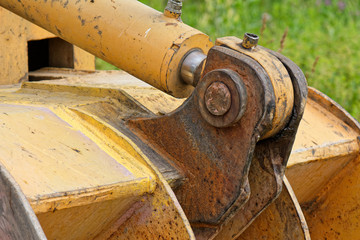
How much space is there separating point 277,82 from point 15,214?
0.78m

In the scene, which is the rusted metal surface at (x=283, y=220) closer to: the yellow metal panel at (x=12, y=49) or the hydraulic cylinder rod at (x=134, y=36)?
the hydraulic cylinder rod at (x=134, y=36)

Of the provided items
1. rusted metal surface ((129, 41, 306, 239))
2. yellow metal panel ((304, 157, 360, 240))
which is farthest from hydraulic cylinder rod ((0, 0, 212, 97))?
yellow metal panel ((304, 157, 360, 240))

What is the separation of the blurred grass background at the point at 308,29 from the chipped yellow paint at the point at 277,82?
7.52 feet

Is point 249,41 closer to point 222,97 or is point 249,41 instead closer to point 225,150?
point 222,97

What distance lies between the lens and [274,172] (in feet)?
5.74

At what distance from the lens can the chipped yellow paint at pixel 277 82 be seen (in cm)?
159

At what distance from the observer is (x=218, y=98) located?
160cm

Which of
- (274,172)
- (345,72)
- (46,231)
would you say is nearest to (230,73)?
(274,172)

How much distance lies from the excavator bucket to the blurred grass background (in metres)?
2.22

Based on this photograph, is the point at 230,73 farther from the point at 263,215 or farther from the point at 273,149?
the point at 263,215

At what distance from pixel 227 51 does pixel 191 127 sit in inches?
10.1

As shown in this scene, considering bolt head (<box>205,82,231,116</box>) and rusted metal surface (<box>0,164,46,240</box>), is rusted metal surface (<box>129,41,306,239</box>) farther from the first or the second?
rusted metal surface (<box>0,164,46,240</box>)

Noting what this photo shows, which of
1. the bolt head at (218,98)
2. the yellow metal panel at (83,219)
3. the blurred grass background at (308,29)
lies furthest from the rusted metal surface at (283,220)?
the blurred grass background at (308,29)

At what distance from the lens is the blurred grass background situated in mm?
4664
